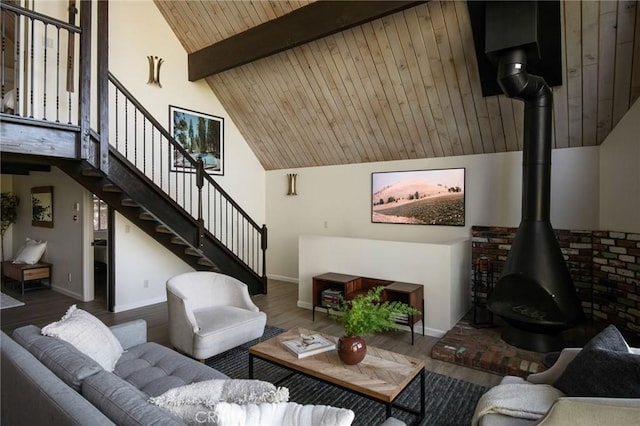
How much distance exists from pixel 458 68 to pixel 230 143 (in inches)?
165

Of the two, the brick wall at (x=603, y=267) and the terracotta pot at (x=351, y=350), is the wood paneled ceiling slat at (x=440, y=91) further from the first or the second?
the terracotta pot at (x=351, y=350)

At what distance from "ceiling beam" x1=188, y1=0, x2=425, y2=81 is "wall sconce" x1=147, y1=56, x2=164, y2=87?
1.94 feet

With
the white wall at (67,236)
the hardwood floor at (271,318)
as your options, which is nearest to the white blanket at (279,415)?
the hardwood floor at (271,318)

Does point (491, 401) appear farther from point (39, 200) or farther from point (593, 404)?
point (39, 200)

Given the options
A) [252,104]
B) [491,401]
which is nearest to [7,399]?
[491,401]

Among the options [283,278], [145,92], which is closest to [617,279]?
[283,278]

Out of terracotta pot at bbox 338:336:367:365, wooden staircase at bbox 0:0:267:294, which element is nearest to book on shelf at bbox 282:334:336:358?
terracotta pot at bbox 338:336:367:365

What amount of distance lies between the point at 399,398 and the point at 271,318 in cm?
233

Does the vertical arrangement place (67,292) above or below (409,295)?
below

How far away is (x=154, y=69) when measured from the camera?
5457 millimetres

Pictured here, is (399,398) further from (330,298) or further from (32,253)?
(32,253)

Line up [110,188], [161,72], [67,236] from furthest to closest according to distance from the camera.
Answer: [67,236] < [161,72] < [110,188]

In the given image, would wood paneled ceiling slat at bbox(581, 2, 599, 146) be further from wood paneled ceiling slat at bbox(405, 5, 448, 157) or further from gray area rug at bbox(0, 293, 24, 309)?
gray area rug at bbox(0, 293, 24, 309)

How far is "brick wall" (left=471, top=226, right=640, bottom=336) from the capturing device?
3.70m
